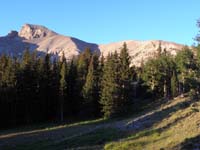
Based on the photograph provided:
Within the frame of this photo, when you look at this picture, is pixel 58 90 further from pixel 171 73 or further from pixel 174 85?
pixel 171 73

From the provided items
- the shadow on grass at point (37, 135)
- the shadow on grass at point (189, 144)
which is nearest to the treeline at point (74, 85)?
the shadow on grass at point (37, 135)

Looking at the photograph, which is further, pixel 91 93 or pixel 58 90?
pixel 58 90

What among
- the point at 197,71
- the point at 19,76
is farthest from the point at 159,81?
the point at 19,76

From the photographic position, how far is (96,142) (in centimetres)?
3228

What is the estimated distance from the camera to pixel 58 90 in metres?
79.0

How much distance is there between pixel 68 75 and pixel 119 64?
16.1 meters

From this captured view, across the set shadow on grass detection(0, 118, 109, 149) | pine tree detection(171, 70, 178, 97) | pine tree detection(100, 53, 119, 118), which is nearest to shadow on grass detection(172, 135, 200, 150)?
shadow on grass detection(0, 118, 109, 149)

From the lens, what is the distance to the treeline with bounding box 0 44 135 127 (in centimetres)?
6912

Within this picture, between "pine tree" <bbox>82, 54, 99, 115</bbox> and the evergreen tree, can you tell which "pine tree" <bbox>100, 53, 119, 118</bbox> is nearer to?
"pine tree" <bbox>82, 54, 99, 115</bbox>

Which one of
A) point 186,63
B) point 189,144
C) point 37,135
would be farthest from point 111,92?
point 189,144

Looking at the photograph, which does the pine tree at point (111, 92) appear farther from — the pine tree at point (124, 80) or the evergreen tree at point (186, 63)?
the evergreen tree at point (186, 63)

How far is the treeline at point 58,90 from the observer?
69.1 m

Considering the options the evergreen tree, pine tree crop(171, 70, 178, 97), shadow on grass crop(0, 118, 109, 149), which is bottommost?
shadow on grass crop(0, 118, 109, 149)

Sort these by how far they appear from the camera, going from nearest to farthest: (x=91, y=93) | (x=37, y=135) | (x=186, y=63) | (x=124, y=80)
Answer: (x=37, y=135)
(x=124, y=80)
(x=91, y=93)
(x=186, y=63)
